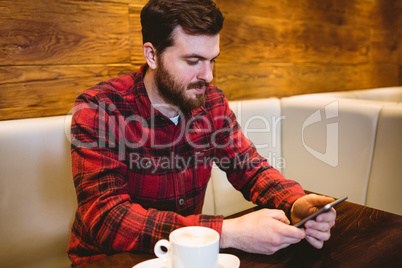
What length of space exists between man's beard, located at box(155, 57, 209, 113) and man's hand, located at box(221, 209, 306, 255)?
523 millimetres

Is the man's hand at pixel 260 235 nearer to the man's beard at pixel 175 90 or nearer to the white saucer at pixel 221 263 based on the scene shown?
the white saucer at pixel 221 263

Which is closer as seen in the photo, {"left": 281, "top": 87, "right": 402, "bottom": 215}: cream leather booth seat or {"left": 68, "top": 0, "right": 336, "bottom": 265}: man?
{"left": 68, "top": 0, "right": 336, "bottom": 265}: man

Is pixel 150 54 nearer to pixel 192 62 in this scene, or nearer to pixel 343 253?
pixel 192 62

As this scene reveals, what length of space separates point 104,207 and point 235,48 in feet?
4.85

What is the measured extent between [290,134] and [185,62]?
992mm

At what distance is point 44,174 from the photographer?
1.21m

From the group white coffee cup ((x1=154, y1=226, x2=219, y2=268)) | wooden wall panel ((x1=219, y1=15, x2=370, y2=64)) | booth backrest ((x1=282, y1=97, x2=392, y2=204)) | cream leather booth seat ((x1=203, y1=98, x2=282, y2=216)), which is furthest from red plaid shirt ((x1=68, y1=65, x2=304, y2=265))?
wooden wall panel ((x1=219, y1=15, x2=370, y2=64))

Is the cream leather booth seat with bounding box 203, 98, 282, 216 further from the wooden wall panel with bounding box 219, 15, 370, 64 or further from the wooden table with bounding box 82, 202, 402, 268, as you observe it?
the wooden table with bounding box 82, 202, 402, 268

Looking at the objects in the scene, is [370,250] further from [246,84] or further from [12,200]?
[246,84]

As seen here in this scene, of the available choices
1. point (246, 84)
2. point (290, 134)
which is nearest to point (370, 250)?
point (290, 134)

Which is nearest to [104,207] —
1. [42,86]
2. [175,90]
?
[175,90]

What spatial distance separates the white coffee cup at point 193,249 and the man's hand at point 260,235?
0.15 m

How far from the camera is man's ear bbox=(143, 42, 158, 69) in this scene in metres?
1.18

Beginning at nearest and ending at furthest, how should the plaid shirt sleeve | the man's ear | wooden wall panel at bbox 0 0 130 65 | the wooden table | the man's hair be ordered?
the wooden table < the plaid shirt sleeve < the man's hair < the man's ear < wooden wall panel at bbox 0 0 130 65
